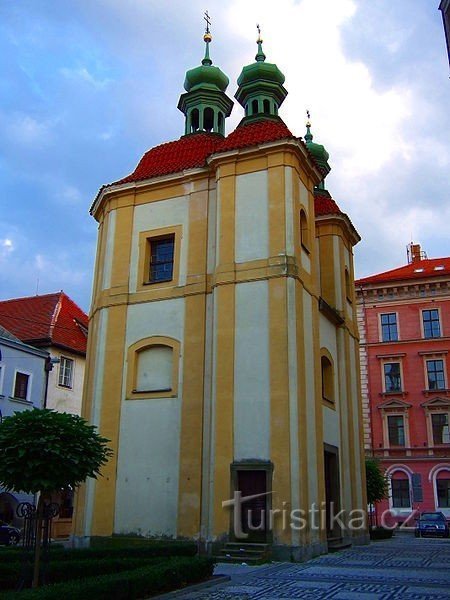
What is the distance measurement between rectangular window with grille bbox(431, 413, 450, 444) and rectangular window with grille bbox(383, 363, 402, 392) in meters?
3.03

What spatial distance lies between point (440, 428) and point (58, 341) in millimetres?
24235

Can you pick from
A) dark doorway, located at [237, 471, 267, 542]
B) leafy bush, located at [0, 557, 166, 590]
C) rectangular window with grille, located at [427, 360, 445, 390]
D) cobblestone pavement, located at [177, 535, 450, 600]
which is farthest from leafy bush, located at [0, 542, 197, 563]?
rectangular window with grille, located at [427, 360, 445, 390]

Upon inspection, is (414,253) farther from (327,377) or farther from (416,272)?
(327,377)

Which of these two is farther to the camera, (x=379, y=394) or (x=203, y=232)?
(x=379, y=394)

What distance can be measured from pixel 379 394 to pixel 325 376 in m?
21.2

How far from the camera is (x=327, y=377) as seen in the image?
21969 millimetres

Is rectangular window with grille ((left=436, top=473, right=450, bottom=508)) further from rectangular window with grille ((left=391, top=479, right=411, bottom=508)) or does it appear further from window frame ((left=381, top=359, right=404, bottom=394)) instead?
window frame ((left=381, top=359, right=404, bottom=394))

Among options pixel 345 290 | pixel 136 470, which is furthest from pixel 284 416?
pixel 345 290

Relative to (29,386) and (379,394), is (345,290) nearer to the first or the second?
(29,386)

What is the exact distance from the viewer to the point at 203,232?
66.7 feet

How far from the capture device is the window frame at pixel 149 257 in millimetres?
20391

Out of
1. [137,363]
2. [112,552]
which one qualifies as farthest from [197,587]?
[137,363]

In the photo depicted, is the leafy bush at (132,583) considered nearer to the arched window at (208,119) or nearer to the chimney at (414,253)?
the arched window at (208,119)

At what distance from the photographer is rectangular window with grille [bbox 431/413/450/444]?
128 ft
